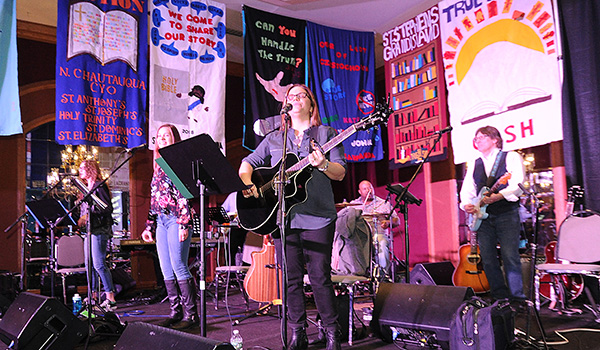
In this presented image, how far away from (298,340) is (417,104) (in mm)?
4443

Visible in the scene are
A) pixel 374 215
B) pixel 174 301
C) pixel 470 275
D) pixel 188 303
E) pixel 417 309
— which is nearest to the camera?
pixel 417 309

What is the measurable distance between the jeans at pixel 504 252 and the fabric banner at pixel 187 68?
128 inches

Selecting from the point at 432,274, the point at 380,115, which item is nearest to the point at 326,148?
the point at 380,115

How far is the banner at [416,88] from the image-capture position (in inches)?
241

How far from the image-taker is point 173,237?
12.0 ft

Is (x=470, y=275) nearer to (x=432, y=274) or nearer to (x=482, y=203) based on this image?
(x=432, y=274)

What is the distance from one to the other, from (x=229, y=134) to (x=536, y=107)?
5585 millimetres

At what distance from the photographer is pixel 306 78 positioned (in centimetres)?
638

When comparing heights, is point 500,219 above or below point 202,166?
below

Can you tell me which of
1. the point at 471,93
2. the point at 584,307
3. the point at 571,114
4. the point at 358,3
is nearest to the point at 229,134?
the point at 358,3

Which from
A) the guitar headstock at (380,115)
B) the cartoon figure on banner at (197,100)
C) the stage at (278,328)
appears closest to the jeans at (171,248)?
the stage at (278,328)

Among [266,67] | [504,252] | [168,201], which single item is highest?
[266,67]

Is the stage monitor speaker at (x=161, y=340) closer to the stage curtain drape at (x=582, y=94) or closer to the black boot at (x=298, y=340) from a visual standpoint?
the black boot at (x=298, y=340)

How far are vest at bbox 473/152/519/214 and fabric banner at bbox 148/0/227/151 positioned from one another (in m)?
3.02
